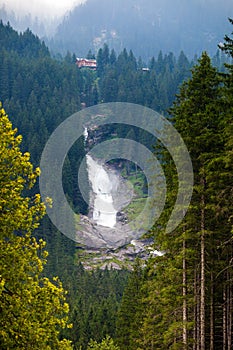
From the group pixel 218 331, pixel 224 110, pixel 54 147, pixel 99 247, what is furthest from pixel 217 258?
pixel 54 147

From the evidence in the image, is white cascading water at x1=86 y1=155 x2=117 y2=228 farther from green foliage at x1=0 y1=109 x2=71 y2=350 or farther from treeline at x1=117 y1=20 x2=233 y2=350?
green foliage at x1=0 y1=109 x2=71 y2=350

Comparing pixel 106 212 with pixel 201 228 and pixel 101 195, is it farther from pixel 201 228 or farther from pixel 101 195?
pixel 201 228

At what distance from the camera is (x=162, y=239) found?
2069 cm

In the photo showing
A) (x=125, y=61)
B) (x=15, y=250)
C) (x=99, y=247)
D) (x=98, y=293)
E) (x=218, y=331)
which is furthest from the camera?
(x=125, y=61)

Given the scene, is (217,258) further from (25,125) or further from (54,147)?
(25,125)

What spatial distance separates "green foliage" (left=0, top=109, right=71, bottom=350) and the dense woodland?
3.8 inches

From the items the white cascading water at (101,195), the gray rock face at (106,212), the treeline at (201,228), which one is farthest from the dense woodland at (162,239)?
the white cascading water at (101,195)

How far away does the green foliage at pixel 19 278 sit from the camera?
38.6 ft

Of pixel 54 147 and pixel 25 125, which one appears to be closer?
pixel 54 147

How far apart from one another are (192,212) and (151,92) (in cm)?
13669

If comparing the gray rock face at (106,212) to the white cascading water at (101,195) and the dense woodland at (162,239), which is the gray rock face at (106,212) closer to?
the white cascading water at (101,195)

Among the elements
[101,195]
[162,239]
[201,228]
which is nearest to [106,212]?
[101,195]

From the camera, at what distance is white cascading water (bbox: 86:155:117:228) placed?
10755cm

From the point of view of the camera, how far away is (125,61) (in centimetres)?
19025
